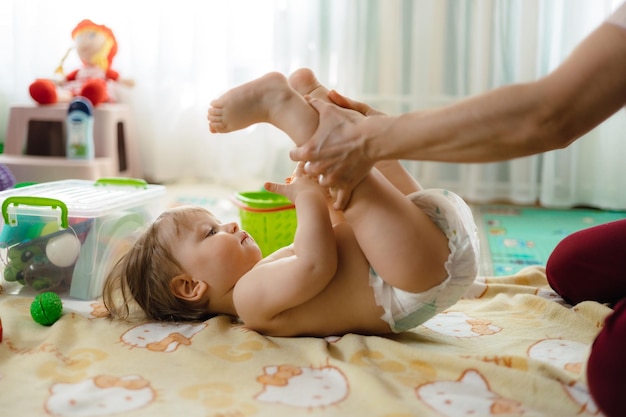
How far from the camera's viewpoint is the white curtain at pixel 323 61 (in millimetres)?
2668

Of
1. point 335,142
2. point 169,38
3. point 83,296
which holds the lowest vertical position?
point 83,296

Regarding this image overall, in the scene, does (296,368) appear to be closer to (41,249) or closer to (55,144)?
(41,249)

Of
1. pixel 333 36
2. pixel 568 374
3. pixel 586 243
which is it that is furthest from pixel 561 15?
pixel 568 374

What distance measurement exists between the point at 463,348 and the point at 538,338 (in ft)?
0.49

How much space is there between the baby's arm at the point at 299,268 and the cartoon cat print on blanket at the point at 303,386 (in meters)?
0.11

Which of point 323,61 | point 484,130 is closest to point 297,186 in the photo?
point 484,130

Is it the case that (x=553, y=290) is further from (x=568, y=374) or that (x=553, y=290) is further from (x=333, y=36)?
(x=333, y=36)

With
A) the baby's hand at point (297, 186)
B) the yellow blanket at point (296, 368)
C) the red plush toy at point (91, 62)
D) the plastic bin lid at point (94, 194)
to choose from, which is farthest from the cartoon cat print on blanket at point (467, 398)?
the red plush toy at point (91, 62)

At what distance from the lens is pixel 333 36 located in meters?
2.82

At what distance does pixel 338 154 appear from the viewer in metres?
0.99

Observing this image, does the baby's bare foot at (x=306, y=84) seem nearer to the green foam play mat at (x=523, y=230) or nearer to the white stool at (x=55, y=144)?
the green foam play mat at (x=523, y=230)

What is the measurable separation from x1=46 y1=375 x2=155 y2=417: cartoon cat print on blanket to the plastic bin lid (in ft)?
1.64

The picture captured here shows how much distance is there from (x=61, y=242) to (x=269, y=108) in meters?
0.60

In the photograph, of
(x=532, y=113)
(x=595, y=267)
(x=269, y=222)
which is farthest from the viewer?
(x=269, y=222)
